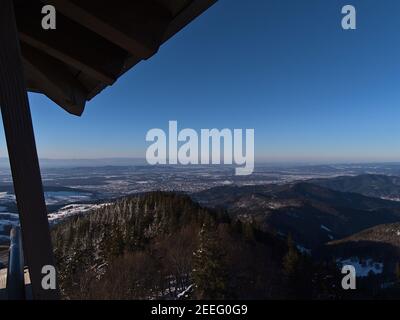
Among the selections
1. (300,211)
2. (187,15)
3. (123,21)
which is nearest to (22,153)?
(123,21)

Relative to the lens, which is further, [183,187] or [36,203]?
[183,187]

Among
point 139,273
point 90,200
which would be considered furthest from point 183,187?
point 139,273

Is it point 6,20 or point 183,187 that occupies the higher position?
point 6,20

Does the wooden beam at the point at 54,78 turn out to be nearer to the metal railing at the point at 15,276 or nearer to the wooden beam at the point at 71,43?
the wooden beam at the point at 71,43

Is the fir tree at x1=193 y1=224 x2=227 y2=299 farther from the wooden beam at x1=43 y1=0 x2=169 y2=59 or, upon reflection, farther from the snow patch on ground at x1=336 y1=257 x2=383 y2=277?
the wooden beam at x1=43 y1=0 x2=169 y2=59

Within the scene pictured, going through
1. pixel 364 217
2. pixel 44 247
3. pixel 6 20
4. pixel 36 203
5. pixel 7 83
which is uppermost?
pixel 6 20

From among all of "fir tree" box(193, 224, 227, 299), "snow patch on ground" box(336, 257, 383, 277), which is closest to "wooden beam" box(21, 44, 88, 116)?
"fir tree" box(193, 224, 227, 299)
